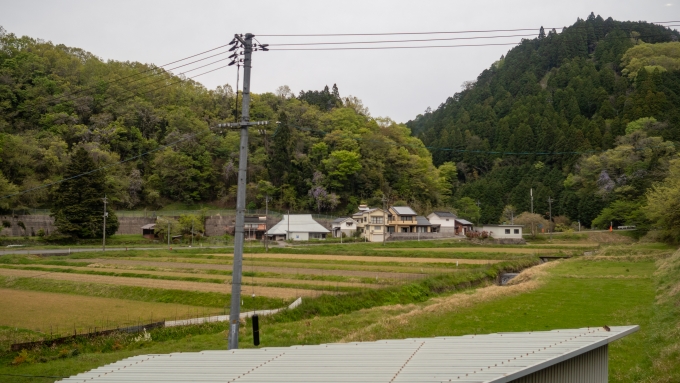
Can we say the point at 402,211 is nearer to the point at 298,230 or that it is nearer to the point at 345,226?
the point at 345,226

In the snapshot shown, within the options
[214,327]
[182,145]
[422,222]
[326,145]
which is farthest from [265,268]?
[182,145]

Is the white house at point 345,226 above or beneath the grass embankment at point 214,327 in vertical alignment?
above

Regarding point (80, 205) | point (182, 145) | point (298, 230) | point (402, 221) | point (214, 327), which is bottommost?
point (214, 327)

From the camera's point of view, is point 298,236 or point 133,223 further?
point 133,223

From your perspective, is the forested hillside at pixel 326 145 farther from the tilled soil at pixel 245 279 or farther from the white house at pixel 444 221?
the tilled soil at pixel 245 279

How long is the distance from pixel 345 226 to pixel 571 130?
3475cm

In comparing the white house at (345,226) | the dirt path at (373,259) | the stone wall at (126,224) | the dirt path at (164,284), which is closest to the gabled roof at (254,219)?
the stone wall at (126,224)

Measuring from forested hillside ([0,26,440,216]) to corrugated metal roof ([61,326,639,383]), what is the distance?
1965 inches

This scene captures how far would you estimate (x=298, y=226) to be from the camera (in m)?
55.5

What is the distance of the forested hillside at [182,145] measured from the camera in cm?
5747

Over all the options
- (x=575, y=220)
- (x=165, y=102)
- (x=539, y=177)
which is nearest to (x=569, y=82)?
(x=539, y=177)

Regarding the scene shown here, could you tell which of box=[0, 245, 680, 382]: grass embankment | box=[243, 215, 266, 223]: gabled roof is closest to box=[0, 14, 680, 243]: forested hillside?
box=[243, 215, 266, 223]: gabled roof

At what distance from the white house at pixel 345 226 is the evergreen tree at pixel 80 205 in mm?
23537

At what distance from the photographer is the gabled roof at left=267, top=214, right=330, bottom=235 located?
54.9m
